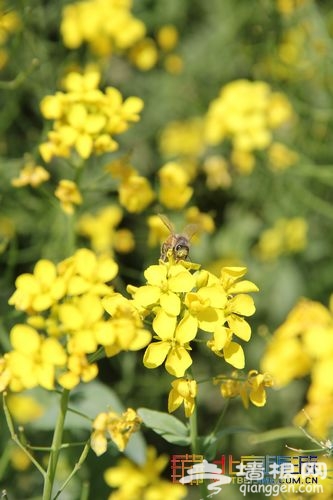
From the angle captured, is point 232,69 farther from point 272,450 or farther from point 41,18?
point 272,450

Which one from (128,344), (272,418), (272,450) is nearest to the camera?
(128,344)

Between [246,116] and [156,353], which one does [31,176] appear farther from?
[246,116]

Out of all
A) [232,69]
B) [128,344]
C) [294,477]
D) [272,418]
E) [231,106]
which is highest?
[232,69]

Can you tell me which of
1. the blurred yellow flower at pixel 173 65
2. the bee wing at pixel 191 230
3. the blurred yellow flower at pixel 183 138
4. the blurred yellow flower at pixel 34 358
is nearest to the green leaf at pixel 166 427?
the blurred yellow flower at pixel 34 358

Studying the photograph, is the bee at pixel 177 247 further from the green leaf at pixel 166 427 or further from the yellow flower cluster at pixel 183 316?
the green leaf at pixel 166 427

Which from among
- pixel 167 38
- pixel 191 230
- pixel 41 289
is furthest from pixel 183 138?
pixel 41 289

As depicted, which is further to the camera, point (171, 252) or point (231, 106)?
point (231, 106)

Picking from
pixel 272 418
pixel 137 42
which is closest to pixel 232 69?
pixel 137 42
